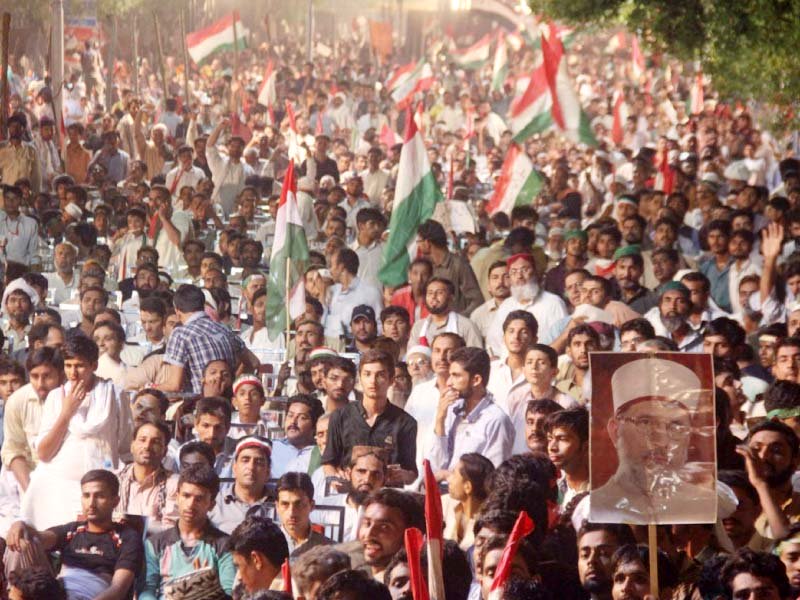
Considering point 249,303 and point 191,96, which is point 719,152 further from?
point 249,303

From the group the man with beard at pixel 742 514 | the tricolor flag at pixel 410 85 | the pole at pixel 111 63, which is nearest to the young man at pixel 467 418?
the man with beard at pixel 742 514

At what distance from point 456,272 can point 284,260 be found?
1.20 metres

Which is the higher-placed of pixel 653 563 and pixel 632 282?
pixel 632 282

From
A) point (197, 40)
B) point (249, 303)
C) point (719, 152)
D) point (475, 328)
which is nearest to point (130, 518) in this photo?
point (475, 328)

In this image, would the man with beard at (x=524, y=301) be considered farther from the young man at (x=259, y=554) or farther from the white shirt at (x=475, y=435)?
the young man at (x=259, y=554)

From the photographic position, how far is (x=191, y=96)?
75.4 feet

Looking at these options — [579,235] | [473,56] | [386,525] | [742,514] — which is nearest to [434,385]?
[386,525]

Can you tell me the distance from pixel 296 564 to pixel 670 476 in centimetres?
164

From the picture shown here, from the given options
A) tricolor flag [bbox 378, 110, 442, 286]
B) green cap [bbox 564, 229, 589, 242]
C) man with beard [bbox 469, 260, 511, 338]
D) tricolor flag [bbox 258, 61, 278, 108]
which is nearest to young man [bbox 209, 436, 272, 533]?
man with beard [bbox 469, 260, 511, 338]

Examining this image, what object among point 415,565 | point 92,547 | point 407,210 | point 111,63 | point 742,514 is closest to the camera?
point 415,565

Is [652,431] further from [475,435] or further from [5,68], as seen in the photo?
[5,68]

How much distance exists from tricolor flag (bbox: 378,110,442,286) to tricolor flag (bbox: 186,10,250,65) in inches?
421

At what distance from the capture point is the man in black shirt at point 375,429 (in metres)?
9.13

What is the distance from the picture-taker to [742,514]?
7.63 metres
